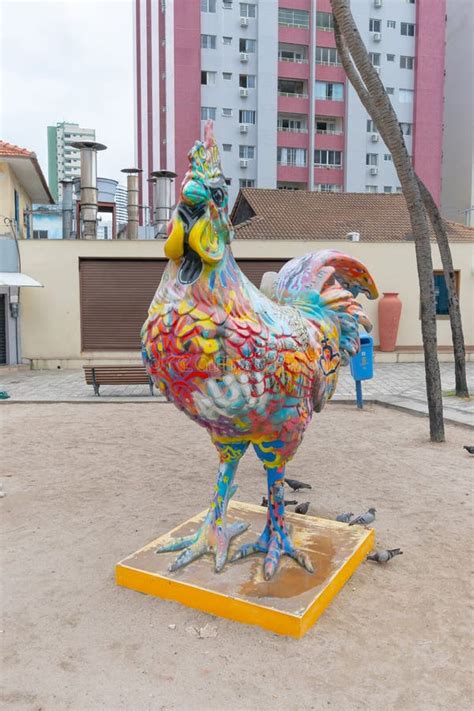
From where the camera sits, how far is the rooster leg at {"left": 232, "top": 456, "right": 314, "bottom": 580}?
3.38 meters

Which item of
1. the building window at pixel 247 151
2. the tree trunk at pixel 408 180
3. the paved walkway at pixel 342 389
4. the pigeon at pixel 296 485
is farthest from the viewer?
the building window at pixel 247 151

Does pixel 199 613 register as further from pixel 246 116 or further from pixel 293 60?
pixel 293 60

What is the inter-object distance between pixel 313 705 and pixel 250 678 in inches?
12.5

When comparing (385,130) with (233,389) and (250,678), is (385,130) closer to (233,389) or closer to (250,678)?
(233,389)

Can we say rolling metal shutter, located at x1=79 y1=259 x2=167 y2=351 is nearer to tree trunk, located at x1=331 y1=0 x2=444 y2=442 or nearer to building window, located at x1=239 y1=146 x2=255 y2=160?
tree trunk, located at x1=331 y1=0 x2=444 y2=442

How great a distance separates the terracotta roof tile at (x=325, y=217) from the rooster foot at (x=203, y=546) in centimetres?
1334

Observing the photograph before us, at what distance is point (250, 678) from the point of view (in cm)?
262

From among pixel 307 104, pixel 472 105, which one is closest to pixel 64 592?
pixel 307 104

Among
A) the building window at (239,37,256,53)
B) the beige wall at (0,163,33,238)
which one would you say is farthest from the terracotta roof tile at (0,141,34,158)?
the building window at (239,37,256,53)

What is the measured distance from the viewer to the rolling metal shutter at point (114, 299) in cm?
1466

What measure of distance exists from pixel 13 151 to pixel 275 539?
47.8 ft

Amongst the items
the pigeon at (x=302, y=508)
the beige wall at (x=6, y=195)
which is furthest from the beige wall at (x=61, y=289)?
the pigeon at (x=302, y=508)

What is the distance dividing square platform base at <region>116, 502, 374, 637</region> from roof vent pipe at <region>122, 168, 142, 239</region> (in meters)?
18.5

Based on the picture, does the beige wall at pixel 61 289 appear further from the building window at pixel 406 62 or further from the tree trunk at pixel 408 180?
the building window at pixel 406 62
